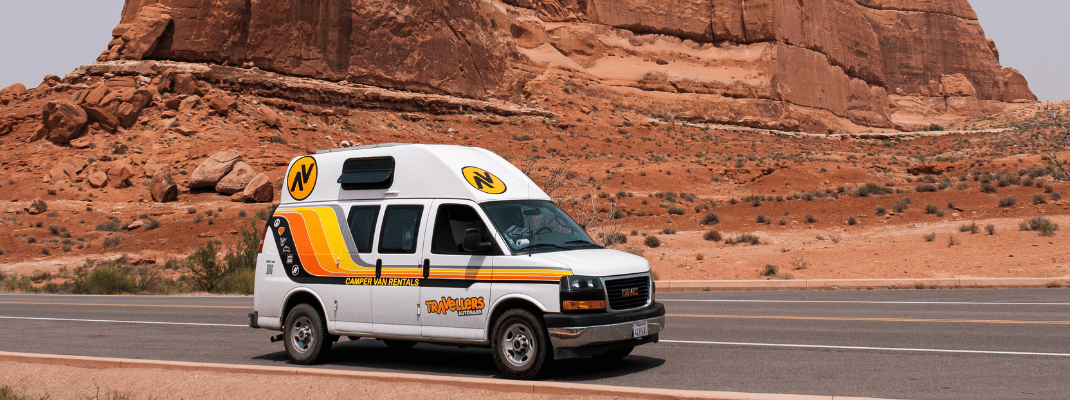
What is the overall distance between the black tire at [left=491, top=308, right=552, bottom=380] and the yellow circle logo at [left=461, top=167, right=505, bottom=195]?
4.66 ft

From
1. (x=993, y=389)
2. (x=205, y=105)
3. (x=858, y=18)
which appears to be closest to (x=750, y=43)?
(x=858, y=18)

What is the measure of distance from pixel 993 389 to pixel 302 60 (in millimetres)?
49025

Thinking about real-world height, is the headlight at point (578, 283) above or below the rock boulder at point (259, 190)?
below

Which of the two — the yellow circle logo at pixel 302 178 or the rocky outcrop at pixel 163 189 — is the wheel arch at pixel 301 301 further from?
the rocky outcrop at pixel 163 189

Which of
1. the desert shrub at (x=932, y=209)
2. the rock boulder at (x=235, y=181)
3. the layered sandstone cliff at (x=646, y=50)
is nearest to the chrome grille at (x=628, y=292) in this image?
the desert shrub at (x=932, y=209)

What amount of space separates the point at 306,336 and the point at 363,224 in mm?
1566

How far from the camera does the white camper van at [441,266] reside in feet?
25.4

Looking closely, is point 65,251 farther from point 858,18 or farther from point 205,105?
point 858,18

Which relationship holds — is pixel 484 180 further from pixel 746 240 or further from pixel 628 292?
pixel 746 240

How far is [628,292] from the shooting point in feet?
26.5

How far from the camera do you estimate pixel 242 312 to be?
639 inches

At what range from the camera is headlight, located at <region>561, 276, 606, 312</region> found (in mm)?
7570

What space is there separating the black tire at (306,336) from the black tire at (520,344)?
92.2 inches

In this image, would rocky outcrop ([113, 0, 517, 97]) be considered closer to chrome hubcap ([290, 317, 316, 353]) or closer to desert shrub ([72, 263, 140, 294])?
desert shrub ([72, 263, 140, 294])
